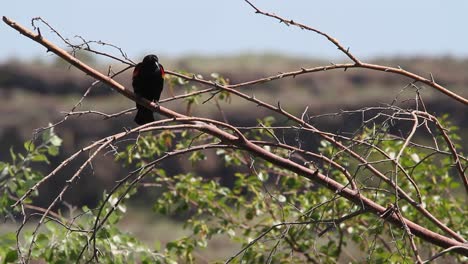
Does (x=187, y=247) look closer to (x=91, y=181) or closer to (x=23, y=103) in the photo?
(x=91, y=181)

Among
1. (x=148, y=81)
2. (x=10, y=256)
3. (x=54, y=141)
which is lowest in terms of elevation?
(x=10, y=256)

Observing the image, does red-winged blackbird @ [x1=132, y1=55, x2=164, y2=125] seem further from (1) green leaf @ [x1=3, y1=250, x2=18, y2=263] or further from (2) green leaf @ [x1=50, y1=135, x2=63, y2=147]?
(1) green leaf @ [x1=3, y1=250, x2=18, y2=263]

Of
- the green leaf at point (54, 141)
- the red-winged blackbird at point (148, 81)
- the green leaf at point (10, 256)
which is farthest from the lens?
the red-winged blackbird at point (148, 81)

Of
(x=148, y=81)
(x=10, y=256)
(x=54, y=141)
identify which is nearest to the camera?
(x=10, y=256)

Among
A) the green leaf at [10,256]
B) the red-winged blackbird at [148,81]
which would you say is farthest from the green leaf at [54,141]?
the green leaf at [10,256]

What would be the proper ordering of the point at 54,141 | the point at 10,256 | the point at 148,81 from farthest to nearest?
the point at 148,81
the point at 54,141
the point at 10,256

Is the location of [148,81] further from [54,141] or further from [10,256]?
[10,256]

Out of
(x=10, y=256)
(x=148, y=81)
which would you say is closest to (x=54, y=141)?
(x=148, y=81)

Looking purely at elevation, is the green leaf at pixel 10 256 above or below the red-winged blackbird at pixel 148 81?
below

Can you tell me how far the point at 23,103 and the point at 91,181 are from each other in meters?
7.31

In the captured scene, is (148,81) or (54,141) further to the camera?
(148,81)

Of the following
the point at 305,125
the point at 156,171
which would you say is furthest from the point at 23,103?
the point at 305,125

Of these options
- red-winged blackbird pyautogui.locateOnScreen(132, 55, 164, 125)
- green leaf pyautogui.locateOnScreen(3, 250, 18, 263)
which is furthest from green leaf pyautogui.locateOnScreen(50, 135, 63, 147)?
green leaf pyautogui.locateOnScreen(3, 250, 18, 263)

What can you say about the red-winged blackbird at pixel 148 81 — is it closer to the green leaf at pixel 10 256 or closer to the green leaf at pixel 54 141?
the green leaf at pixel 54 141
